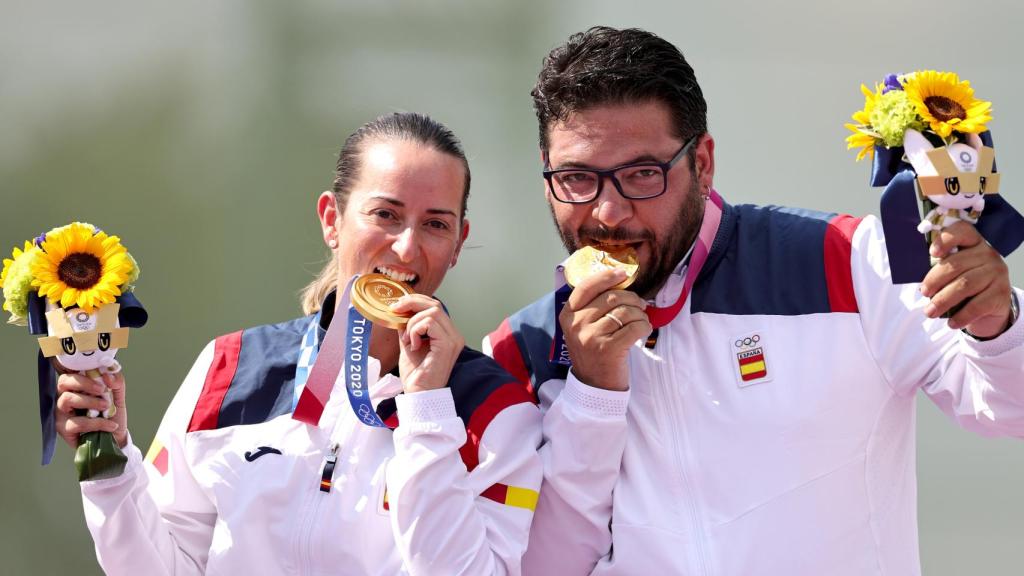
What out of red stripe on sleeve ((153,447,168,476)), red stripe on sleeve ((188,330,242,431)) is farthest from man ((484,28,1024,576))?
red stripe on sleeve ((153,447,168,476))

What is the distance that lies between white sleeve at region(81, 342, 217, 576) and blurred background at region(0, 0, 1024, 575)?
2.57 metres

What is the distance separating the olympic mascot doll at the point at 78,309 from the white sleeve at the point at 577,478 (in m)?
1.18

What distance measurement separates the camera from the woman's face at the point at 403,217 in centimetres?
333

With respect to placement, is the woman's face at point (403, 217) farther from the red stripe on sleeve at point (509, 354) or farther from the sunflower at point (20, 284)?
the sunflower at point (20, 284)

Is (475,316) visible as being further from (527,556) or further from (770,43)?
(527,556)

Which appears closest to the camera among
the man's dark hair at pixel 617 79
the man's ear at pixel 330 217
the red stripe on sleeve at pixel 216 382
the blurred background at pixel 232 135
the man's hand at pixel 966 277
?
the man's hand at pixel 966 277

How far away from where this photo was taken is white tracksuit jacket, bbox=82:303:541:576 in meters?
2.94

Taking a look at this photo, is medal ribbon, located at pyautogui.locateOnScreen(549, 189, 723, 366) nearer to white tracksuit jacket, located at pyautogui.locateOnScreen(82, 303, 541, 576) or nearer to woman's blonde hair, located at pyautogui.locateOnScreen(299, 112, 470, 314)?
white tracksuit jacket, located at pyautogui.locateOnScreen(82, 303, 541, 576)

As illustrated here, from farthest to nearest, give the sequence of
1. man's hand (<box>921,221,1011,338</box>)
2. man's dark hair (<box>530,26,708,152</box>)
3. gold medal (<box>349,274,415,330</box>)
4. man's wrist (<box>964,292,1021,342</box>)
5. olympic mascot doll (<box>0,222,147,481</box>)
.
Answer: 1. man's dark hair (<box>530,26,708,152</box>)
2. gold medal (<box>349,274,415,330</box>)
3. olympic mascot doll (<box>0,222,147,481</box>)
4. man's wrist (<box>964,292,1021,342</box>)
5. man's hand (<box>921,221,1011,338</box>)

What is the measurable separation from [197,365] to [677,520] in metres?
1.59

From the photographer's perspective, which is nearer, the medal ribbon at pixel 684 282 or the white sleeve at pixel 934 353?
the white sleeve at pixel 934 353


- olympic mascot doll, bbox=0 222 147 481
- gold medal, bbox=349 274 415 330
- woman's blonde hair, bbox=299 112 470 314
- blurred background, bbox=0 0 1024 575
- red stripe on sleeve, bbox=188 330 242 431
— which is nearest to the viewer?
olympic mascot doll, bbox=0 222 147 481

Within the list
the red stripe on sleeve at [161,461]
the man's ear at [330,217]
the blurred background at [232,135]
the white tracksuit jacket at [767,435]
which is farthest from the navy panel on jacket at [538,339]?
the blurred background at [232,135]

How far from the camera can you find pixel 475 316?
238 inches
